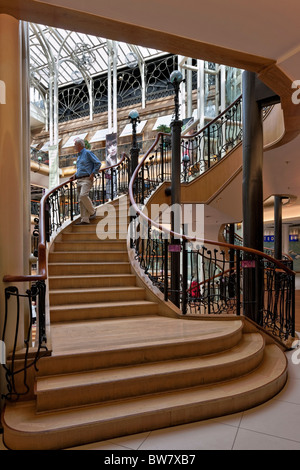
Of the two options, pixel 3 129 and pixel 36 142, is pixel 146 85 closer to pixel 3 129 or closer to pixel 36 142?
Result: pixel 36 142

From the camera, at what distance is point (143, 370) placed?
120 inches

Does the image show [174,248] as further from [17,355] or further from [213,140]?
[213,140]

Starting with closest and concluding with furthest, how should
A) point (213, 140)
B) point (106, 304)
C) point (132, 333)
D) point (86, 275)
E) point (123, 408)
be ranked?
1. point (123, 408)
2. point (132, 333)
3. point (106, 304)
4. point (86, 275)
5. point (213, 140)

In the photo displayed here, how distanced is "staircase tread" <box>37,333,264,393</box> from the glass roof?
15202mm

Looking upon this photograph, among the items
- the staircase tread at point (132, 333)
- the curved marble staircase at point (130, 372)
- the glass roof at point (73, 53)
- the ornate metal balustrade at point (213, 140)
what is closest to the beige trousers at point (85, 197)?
the curved marble staircase at point (130, 372)

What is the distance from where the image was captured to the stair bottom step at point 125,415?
2.37 metres

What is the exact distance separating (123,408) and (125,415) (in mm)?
118

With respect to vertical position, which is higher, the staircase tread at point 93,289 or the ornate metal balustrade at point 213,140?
the ornate metal balustrade at point 213,140

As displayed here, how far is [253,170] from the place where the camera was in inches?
206

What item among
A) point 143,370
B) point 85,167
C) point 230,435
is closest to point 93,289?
point 143,370

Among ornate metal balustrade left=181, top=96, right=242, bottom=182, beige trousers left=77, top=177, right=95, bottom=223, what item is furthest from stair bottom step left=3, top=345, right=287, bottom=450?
ornate metal balustrade left=181, top=96, right=242, bottom=182

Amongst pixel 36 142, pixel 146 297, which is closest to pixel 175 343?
pixel 146 297

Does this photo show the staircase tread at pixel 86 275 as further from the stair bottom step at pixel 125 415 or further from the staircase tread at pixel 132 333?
the stair bottom step at pixel 125 415

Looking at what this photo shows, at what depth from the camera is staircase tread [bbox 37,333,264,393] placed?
9.04 feet
